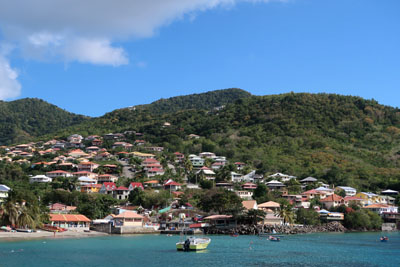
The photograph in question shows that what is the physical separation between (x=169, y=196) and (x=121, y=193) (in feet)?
33.3

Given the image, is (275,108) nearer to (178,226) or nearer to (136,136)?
(136,136)

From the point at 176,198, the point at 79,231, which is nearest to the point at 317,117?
the point at 176,198

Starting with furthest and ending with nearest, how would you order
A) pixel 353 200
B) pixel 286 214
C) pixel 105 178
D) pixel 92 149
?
1. pixel 92 149
2. pixel 105 178
3. pixel 353 200
4. pixel 286 214

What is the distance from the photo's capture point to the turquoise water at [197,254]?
41844 mm

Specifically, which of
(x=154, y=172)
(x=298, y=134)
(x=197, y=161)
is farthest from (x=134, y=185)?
(x=298, y=134)

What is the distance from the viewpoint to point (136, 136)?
154m

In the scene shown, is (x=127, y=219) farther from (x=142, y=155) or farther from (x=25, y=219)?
(x=142, y=155)

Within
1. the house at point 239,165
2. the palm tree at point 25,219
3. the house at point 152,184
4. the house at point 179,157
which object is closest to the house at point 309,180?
the house at point 239,165

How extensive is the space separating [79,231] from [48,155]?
187ft

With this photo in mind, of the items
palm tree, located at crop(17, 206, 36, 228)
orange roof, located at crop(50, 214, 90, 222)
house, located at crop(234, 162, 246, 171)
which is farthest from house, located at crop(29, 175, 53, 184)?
house, located at crop(234, 162, 246, 171)

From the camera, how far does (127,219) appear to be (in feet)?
243

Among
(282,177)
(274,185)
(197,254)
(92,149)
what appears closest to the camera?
(197,254)

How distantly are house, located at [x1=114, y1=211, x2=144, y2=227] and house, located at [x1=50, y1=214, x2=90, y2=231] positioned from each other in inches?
179

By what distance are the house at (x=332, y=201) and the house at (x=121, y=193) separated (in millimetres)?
37848
